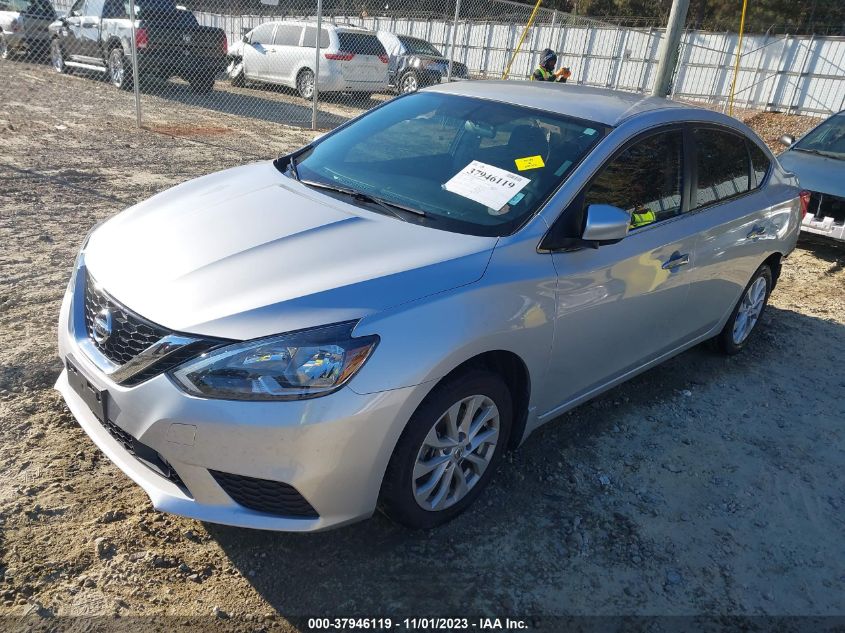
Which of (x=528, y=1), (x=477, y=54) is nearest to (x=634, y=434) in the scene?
(x=477, y=54)

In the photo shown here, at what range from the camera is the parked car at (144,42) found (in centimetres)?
1324

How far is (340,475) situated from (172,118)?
36.0ft

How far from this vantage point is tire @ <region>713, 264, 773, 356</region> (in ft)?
15.9

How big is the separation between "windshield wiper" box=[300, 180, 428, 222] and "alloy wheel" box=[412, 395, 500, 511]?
0.91 metres

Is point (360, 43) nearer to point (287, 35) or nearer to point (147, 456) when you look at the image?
point (287, 35)

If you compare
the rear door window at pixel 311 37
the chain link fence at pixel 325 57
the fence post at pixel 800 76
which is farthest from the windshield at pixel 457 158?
the fence post at pixel 800 76

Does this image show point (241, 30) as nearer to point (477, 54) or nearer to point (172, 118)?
point (477, 54)

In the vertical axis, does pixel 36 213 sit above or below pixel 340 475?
below

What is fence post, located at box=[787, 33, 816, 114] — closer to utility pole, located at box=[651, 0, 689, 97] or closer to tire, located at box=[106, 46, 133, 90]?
utility pole, located at box=[651, 0, 689, 97]

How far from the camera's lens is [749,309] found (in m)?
5.03

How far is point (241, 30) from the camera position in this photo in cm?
2188

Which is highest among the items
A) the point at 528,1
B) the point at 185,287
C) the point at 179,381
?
the point at 528,1

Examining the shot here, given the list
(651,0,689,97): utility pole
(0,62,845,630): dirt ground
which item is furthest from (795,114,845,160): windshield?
(0,62,845,630): dirt ground

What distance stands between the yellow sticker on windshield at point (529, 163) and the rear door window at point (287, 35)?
46.2 ft
